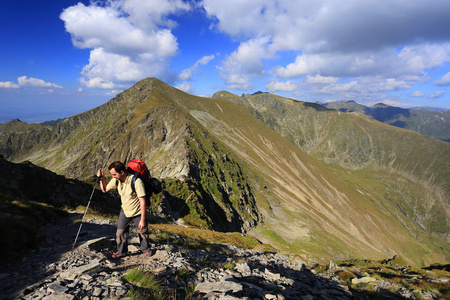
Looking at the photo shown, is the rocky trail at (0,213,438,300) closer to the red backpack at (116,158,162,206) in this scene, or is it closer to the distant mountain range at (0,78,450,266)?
the red backpack at (116,158,162,206)

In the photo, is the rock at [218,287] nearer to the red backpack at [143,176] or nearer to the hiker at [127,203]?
the hiker at [127,203]

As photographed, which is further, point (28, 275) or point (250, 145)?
point (250, 145)

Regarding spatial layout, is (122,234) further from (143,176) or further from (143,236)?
(143,176)

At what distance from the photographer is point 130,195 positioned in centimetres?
772

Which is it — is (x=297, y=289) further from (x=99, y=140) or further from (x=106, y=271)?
(x=99, y=140)

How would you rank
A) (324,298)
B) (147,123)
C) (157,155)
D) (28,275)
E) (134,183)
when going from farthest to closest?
1. (147,123)
2. (157,155)
3. (324,298)
4. (134,183)
5. (28,275)

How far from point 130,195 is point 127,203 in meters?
0.44

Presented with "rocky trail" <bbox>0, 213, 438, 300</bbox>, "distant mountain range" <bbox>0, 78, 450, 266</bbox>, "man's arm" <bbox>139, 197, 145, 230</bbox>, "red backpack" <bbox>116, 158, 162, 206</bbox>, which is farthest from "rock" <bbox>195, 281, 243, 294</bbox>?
"distant mountain range" <bbox>0, 78, 450, 266</bbox>

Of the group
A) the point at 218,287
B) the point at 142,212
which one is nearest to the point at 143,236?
the point at 142,212

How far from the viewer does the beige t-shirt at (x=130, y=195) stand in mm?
7336

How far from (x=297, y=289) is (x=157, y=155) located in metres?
88.4

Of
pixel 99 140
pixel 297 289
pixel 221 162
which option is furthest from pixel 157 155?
pixel 297 289

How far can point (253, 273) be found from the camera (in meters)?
9.94

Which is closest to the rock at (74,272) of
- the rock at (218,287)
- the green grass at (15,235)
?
the green grass at (15,235)
